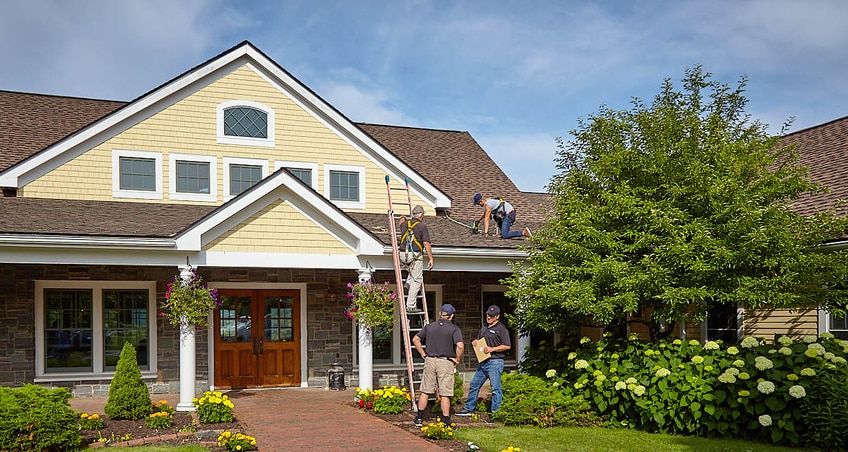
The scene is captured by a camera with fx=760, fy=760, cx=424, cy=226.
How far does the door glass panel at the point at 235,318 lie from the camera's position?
15.7 meters

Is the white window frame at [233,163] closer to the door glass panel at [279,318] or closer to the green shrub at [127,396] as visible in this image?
the door glass panel at [279,318]

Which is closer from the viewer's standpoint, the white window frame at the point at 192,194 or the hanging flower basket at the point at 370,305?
the hanging flower basket at the point at 370,305

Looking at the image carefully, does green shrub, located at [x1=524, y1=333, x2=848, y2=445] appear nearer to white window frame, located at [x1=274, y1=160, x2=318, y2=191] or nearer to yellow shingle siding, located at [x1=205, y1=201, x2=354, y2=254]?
yellow shingle siding, located at [x1=205, y1=201, x2=354, y2=254]

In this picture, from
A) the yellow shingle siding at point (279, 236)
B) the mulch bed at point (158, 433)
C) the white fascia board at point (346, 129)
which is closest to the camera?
the mulch bed at point (158, 433)

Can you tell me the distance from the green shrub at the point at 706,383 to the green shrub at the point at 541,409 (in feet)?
0.89

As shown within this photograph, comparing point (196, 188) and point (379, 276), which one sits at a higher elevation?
point (196, 188)

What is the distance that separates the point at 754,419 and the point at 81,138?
1281cm

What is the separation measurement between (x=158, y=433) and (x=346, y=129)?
8.65 m

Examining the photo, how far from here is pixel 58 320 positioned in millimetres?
14539

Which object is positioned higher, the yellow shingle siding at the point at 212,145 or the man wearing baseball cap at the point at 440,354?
the yellow shingle siding at the point at 212,145

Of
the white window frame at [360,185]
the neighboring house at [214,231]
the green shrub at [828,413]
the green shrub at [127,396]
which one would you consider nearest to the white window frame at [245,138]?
the neighboring house at [214,231]

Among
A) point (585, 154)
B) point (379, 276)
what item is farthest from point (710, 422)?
point (379, 276)

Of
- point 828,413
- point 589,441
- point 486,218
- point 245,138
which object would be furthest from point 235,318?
point 828,413

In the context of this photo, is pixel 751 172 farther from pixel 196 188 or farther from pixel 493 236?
pixel 196 188
